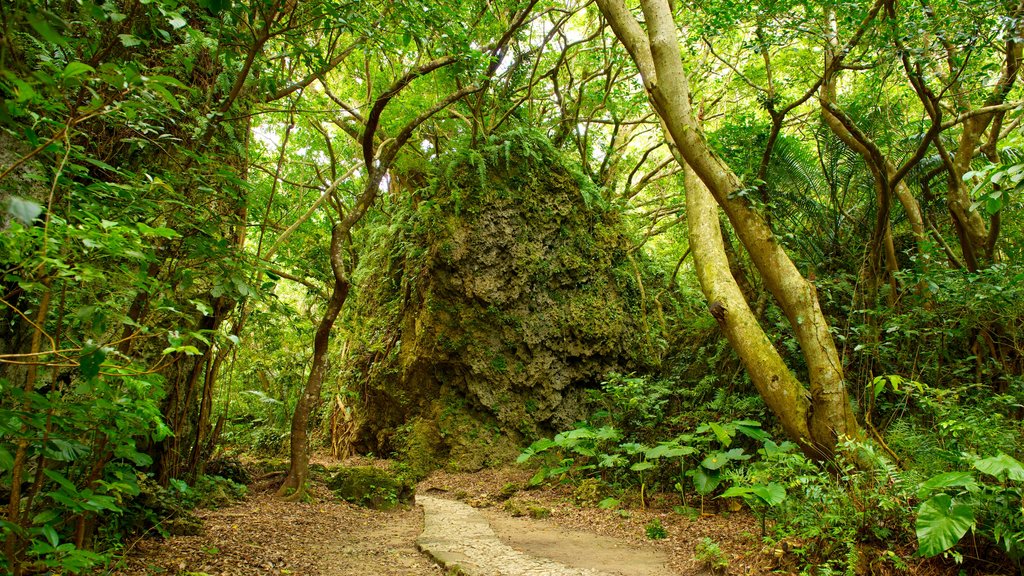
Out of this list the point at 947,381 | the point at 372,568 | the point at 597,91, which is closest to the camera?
the point at 372,568

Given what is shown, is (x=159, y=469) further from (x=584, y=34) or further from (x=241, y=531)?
(x=584, y=34)

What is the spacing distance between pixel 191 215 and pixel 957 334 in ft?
23.3

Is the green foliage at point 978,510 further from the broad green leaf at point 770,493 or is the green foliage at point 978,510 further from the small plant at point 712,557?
the small plant at point 712,557

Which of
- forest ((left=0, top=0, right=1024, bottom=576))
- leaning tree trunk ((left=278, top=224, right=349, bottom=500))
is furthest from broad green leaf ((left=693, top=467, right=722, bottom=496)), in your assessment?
leaning tree trunk ((left=278, top=224, right=349, bottom=500))

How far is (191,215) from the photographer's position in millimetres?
3279

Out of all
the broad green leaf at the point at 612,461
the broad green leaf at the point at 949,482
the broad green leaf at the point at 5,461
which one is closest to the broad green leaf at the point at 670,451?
the broad green leaf at the point at 612,461

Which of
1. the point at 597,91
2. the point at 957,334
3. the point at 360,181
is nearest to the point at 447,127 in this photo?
the point at 360,181

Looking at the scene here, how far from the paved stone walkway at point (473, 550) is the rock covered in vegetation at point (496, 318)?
2.52 metres

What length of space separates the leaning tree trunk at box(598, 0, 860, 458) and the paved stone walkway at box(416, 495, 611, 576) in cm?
236

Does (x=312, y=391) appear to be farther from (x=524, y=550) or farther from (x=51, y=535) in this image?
(x=51, y=535)

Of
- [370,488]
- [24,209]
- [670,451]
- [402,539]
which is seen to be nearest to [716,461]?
[670,451]

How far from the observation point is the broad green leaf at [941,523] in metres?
2.87

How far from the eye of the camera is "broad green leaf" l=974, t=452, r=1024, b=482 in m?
2.79

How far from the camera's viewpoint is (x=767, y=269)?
4918 millimetres
